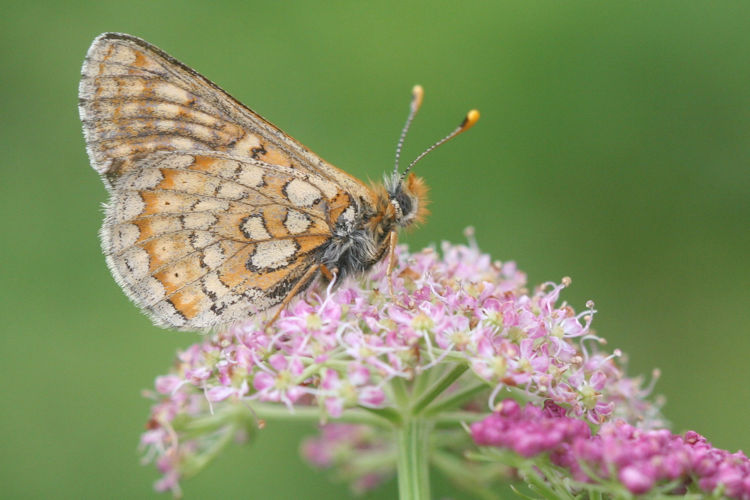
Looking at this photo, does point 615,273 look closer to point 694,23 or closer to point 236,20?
point 694,23

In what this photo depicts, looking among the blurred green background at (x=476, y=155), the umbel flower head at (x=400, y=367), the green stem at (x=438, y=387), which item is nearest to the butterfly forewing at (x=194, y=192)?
the umbel flower head at (x=400, y=367)

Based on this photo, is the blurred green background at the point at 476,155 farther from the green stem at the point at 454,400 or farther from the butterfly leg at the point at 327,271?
the green stem at the point at 454,400

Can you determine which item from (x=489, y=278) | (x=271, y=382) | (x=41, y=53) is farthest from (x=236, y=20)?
(x=271, y=382)

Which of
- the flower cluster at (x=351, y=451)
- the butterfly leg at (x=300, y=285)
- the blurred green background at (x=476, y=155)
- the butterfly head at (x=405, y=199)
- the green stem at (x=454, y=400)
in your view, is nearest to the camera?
the green stem at (x=454, y=400)

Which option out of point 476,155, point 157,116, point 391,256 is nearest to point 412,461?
point 391,256

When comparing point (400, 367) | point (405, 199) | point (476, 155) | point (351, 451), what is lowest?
point (400, 367)

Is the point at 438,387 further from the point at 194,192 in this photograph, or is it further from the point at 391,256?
the point at 194,192

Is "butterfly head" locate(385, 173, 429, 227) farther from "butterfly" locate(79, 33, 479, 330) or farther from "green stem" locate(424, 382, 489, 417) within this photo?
"green stem" locate(424, 382, 489, 417)

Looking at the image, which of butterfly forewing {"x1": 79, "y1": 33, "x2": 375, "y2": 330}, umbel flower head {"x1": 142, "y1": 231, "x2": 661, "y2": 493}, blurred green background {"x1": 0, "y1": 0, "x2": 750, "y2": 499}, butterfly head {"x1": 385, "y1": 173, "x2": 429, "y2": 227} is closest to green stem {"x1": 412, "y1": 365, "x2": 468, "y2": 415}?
umbel flower head {"x1": 142, "y1": 231, "x2": 661, "y2": 493}
